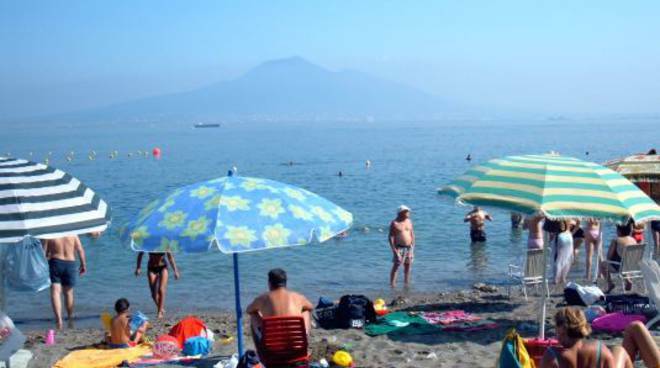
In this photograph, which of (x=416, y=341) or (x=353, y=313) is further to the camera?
(x=353, y=313)

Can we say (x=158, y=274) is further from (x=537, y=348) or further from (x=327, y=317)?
(x=537, y=348)

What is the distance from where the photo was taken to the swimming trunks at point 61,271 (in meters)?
10.2

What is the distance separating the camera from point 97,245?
754 inches

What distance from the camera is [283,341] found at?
6.04 meters

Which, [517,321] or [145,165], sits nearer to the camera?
[517,321]

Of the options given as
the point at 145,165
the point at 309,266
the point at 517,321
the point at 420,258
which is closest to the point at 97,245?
the point at 309,266

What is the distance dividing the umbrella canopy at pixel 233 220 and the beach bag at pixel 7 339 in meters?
1.37

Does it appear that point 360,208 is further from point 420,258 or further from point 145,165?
point 145,165

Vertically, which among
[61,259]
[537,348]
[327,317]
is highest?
[61,259]

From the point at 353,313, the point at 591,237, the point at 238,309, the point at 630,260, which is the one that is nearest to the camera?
the point at 238,309

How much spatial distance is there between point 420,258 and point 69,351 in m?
10.0

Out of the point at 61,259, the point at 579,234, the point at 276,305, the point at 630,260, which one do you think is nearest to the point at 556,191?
the point at 276,305

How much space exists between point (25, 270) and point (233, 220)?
4.26m

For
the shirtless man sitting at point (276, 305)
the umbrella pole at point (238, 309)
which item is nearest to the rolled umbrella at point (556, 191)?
the shirtless man sitting at point (276, 305)
